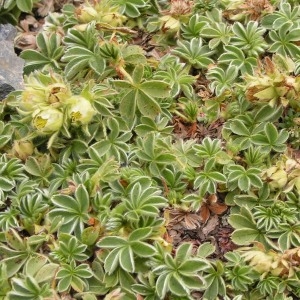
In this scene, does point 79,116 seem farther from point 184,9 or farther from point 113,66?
point 184,9

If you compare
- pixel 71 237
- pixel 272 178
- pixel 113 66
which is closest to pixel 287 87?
pixel 272 178

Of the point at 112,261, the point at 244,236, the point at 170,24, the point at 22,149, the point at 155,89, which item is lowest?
the point at 244,236

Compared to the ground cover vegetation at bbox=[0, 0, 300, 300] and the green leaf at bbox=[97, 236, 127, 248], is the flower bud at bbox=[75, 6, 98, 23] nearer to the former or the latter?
the ground cover vegetation at bbox=[0, 0, 300, 300]

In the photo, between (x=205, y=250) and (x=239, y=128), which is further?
(x=239, y=128)

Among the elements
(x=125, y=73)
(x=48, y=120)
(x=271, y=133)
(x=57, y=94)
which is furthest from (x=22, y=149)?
(x=271, y=133)

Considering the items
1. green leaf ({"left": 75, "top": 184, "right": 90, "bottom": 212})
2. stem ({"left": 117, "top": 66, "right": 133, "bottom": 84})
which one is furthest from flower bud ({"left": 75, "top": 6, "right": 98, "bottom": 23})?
green leaf ({"left": 75, "top": 184, "right": 90, "bottom": 212})

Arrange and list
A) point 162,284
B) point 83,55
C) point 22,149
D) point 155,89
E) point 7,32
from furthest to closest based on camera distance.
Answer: point 7,32 → point 83,55 → point 155,89 → point 22,149 → point 162,284

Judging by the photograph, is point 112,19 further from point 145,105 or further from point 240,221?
point 240,221
